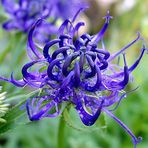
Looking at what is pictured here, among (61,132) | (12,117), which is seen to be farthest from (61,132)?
(12,117)

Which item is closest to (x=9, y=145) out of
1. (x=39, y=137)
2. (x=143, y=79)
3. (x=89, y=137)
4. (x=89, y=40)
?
(x=39, y=137)

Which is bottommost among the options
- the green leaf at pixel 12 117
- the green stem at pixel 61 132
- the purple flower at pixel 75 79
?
the green stem at pixel 61 132

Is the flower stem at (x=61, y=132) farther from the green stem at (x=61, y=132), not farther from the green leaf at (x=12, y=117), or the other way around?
the green leaf at (x=12, y=117)

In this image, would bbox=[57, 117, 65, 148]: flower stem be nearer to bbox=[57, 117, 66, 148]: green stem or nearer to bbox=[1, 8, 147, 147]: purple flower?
bbox=[57, 117, 66, 148]: green stem

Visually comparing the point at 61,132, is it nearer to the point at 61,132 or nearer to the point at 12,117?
the point at 61,132

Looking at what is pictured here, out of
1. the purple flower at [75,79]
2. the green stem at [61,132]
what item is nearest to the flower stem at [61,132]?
the green stem at [61,132]

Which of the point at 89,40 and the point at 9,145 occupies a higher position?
the point at 89,40

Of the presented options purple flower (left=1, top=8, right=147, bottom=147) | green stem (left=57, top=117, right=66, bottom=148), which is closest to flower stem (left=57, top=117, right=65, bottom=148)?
green stem (left=57, top=117, right=66, bottom=148)

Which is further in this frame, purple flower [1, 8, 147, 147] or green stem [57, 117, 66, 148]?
green stem [57, 117, 66, 148]

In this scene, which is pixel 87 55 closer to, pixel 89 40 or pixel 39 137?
pixel 89 40
